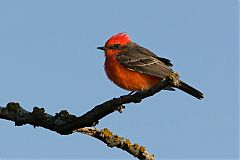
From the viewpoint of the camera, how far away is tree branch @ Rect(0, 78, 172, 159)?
5.33 metres

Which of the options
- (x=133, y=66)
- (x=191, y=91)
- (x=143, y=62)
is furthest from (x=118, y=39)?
(x=191, y=91)

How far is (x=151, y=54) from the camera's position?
9805 millimetres

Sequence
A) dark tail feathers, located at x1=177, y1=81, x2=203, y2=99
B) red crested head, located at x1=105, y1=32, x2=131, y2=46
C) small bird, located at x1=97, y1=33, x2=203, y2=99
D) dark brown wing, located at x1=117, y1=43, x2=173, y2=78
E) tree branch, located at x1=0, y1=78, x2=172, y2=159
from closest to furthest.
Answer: tree branch, located at x1=0, y1=78, x2=172, y2=159
dark tail feathers, located at x1=177, y1=81, x2=203, y2=99
small bird, located at x1=97, y1=33, x2=203, y2=99
dark brown wing, located at x1=117, y1=43, x2=173, y2=78
red crested head, located at x1=105, y1=32, x2=131, y2=46

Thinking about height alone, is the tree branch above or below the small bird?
below

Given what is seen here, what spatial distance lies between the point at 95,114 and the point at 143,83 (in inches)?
123

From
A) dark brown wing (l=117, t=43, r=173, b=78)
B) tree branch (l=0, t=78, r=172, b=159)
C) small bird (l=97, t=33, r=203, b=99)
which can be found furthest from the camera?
dark brown wing (l=117, t=43, r=173, b=78)

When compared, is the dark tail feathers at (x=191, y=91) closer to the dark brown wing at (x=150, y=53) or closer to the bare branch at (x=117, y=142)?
the dark brown wing at (x=150, y=53)

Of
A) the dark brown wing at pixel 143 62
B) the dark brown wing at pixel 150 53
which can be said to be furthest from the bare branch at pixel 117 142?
the dark brown wing at pixel 150 53

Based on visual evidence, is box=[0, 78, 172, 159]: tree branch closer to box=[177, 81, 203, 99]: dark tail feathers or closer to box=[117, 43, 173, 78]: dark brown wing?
box=[177, 81, 203, 99]: dark tail feathers

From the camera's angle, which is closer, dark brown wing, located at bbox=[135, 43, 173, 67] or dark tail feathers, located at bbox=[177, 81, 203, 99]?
dark tail feathers, located at bbox=[177, 81, 203, 99]

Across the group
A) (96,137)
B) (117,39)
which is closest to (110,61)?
(117,39)

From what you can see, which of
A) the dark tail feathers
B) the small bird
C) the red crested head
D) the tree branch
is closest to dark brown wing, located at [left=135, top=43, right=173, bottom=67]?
the small bird

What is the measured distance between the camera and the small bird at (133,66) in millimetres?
8328

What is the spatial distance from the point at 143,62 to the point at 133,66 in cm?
40
